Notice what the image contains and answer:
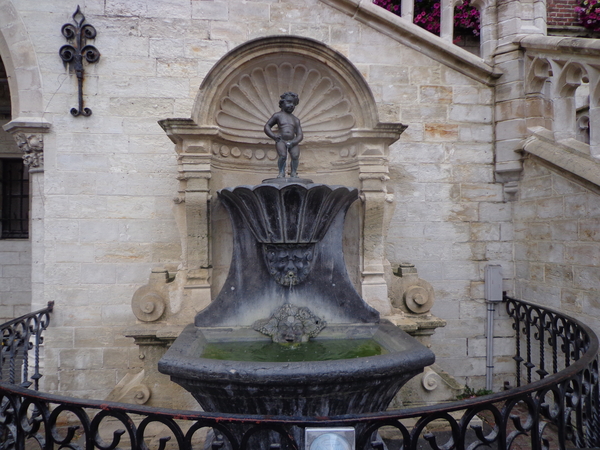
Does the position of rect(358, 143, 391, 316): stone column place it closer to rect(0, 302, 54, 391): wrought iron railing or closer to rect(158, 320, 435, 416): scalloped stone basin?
rect(158, 320, 435, 416): scalloped stone basin

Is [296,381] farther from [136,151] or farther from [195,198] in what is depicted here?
[136,151]

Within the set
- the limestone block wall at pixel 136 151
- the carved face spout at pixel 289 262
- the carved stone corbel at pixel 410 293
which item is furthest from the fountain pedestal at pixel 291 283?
the limestone block wall at pixel 136 151

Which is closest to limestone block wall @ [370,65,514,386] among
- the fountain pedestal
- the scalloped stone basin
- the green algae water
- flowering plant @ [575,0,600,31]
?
the fountain pedestal

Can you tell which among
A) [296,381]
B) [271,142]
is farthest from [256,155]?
[296,381]

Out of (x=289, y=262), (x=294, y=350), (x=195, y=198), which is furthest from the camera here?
(x=195, y=198)

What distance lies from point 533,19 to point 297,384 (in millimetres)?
4510

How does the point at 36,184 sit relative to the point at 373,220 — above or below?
above

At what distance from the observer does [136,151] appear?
14.4 feet

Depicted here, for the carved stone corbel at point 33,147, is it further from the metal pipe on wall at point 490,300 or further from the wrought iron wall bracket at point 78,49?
the metal pipe on wall at point 490,300

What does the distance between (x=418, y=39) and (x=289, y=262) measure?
2.85m

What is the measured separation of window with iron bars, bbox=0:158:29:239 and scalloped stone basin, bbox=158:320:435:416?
5.37 m

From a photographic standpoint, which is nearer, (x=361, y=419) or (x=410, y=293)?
(x=361, y=419)

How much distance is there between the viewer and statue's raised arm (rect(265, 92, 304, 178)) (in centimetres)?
355

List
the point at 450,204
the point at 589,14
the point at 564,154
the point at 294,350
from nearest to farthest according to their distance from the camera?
the point at 294,350 → the point at 564,154 → the point at 450,204 → the point at 589,14
